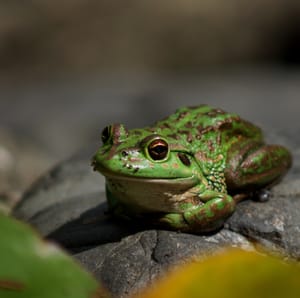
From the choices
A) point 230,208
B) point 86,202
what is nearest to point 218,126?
point 230,208

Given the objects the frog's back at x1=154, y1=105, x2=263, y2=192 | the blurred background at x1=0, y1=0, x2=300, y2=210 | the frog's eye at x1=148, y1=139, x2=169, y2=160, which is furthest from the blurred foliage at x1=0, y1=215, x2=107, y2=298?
the blurred background at x1=0, y1=0, x2=300, y2=210

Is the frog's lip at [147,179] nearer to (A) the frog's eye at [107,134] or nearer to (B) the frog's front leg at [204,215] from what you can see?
(B) the frog's front leg at [204,215]

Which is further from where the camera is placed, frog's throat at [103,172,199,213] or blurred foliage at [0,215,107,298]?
frog's throat at [103,172,199,213]

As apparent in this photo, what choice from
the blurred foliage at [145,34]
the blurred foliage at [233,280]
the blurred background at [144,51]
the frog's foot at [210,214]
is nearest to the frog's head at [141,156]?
the frog's foot at [210,214]

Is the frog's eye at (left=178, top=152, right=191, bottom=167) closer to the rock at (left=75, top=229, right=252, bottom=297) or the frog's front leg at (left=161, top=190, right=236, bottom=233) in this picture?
the frog's front leg at (left=161, top=190, right=236, bottom=233)

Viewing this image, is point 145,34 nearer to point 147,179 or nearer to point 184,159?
point 184,159

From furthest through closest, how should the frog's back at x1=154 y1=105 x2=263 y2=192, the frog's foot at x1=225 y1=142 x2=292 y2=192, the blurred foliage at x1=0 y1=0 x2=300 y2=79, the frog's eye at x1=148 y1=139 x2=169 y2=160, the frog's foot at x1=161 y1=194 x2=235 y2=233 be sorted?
the blurred foliage at x1=0 y1=0 x2=300 y2=79 < the frog's foot at x1=225 y1=142 x2=292 y2=192 < the frog's back at x1=154 y1=105 x2=263 y2=192 < the frog's foot at x1=161 y1=194 x2=235 y2=233 < the frog's eye at x1=148 y1=139 x2=169 y2=160

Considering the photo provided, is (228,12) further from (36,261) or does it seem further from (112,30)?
(36,261)
